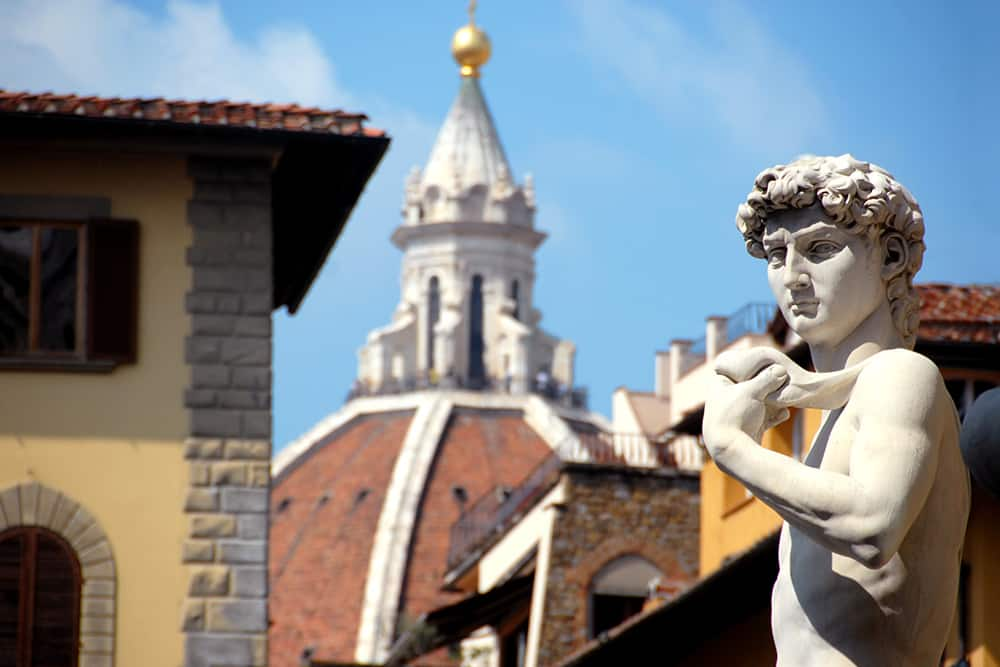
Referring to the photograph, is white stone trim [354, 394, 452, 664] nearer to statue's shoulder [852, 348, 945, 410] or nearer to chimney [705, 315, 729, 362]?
chimney [705, 315, 729, 362]

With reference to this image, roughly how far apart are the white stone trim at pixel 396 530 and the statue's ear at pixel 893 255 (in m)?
104

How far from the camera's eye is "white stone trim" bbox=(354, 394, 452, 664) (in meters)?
113

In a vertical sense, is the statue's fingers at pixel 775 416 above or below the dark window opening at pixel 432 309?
below

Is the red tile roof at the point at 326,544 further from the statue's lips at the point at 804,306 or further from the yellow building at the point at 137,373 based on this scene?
the statue's lips at the point at 804,306

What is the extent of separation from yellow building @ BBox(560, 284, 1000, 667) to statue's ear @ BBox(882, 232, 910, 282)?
14.4 meters

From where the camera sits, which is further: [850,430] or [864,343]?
[864,343]

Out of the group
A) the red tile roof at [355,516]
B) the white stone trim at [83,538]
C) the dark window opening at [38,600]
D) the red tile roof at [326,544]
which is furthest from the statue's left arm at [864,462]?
the red tile roof at [326,544]

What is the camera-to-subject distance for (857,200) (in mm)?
5180

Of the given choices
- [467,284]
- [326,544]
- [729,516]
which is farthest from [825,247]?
[467,284]

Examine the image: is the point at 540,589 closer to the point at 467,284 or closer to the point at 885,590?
the point at 885,590

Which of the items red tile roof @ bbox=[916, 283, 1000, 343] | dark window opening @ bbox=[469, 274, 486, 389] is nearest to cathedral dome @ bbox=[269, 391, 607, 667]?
dark window opening @ bbox=[469, 274, 486, 389]

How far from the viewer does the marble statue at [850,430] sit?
4891 mm

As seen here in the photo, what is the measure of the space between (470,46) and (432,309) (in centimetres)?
1489

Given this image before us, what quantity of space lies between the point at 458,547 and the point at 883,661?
288ft
